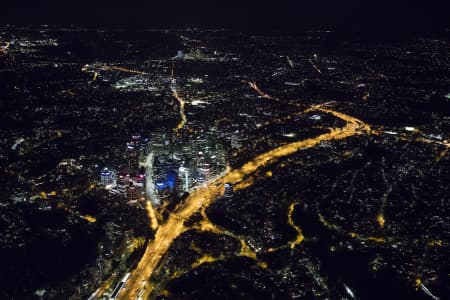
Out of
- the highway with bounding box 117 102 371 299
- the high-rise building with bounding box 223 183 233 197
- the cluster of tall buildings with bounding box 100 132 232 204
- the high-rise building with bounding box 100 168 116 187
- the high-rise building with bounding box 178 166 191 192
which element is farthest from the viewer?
the high-rise building with bounding box 100 168 116 187

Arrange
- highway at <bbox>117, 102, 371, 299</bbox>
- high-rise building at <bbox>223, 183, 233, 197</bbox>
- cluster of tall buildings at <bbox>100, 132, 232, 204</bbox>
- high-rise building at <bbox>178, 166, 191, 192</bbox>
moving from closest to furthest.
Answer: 1. highway at <bbox>117, 102, 371, 299</bbox>
2. high-rise building at <bbox>223, 183, 233, 197</bbox>
3. cluster of tall buildings at <bbox>100, 132, 232, 204</bbox>
4. high-rise building at <bbox>178, 166, 191, 192</bbox>

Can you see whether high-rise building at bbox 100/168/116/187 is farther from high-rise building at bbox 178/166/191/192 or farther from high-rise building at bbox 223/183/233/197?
high-rise building at bbox 223/183/233/197

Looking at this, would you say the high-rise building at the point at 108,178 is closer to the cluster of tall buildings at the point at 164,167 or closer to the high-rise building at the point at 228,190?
the cluster of tall buildings at the point at 164,167

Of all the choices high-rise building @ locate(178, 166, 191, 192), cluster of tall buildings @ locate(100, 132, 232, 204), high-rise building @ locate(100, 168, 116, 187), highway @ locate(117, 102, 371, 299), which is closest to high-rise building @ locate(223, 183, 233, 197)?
cluster of tall buildings @ locate(100, 132, 232, 204)

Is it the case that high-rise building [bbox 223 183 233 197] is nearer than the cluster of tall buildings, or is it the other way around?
high-rise building [bbox 223 183 233 197]

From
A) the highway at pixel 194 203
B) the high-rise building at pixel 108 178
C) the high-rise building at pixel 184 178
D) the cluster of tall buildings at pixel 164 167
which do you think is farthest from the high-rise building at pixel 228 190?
the high-rise building at pixel 108 178

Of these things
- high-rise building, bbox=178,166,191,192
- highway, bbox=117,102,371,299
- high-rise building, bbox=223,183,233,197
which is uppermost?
high-rise building, bbox=178,166,191,192

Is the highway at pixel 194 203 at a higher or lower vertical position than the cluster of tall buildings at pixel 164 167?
Answer: lower

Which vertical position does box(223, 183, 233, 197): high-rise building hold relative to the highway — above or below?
above

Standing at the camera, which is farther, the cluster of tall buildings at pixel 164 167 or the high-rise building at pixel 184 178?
the high-rise building at pixel 184 178
